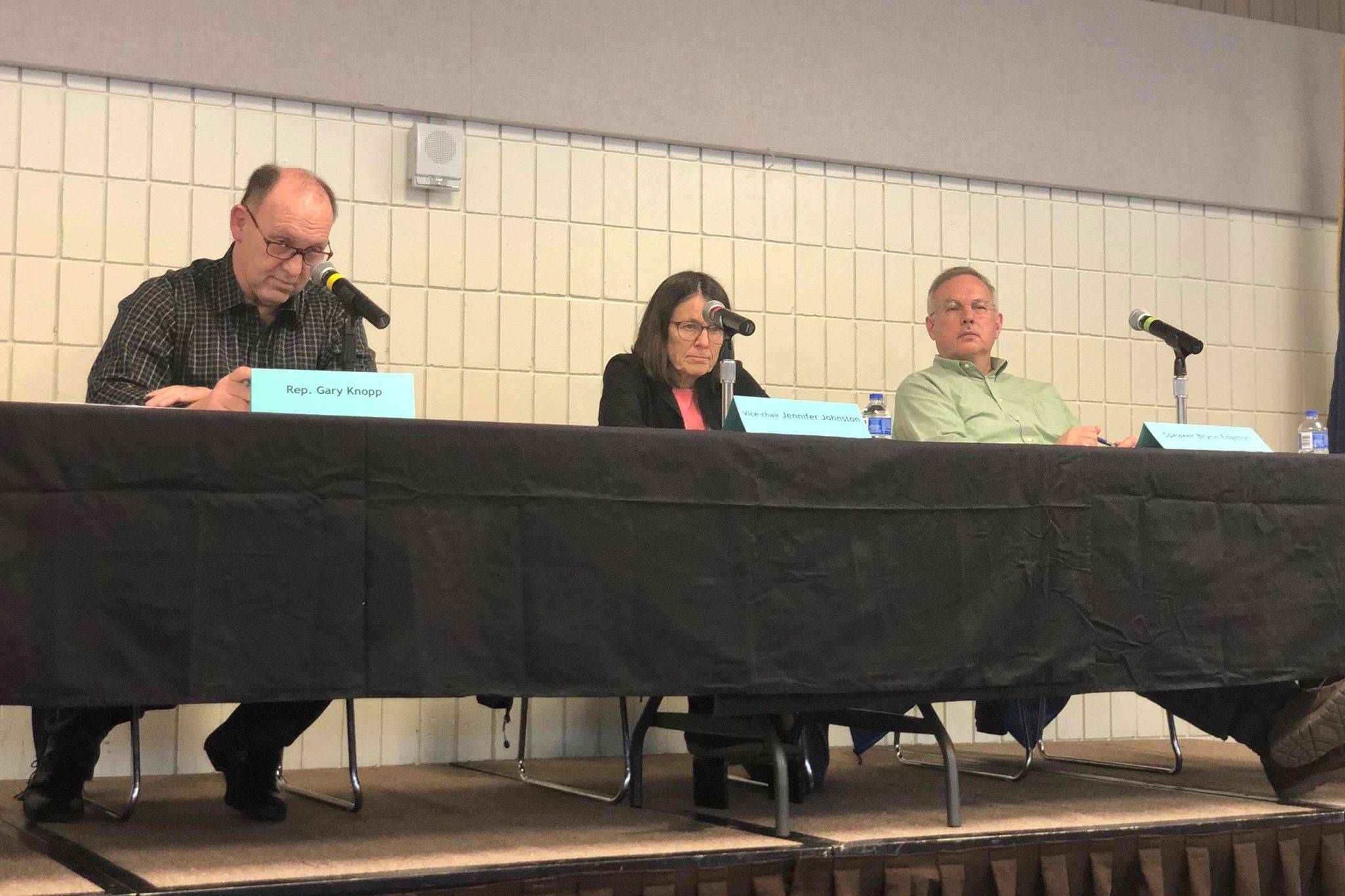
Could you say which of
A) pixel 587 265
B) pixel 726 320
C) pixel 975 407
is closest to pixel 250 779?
pixel 726 320

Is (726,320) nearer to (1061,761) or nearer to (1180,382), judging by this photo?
(1180,382)

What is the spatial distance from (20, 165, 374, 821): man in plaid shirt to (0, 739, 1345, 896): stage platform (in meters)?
0.10

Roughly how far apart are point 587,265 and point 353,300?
65.1 inches

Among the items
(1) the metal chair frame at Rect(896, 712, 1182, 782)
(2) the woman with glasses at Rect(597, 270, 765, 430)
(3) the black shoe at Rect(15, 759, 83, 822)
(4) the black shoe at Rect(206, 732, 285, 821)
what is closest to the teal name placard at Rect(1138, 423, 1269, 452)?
(1) the metal chair frame at Rect(896, 712, 1182, 782)

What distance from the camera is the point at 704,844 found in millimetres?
2107

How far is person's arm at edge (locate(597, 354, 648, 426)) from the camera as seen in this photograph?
9.52 ft

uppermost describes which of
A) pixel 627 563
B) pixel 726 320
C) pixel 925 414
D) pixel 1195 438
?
pixel 726 320

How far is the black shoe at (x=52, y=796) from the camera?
2.46 m

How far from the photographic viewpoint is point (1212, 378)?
4.44 meters

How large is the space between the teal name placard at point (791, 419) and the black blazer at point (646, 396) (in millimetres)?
A: 638

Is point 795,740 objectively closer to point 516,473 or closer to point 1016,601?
point 1016,601

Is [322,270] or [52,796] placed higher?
[322,270]

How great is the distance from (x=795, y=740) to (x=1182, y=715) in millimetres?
921

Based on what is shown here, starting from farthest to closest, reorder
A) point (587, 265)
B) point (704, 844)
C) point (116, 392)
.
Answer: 1. point (587, 265)
2. point (116, 392)
3. point (704, 844)
